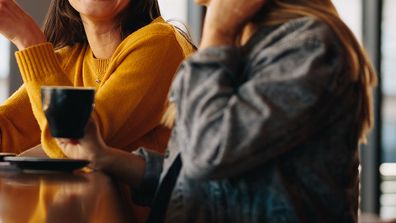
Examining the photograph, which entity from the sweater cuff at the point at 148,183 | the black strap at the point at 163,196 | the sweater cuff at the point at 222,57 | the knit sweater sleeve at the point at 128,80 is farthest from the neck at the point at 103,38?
the sweater cuff at the point at 222,57

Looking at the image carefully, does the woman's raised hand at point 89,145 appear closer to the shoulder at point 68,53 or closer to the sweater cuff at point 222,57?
the sweater cuff at point 222,57

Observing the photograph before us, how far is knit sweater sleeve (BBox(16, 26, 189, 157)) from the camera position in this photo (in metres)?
1.95

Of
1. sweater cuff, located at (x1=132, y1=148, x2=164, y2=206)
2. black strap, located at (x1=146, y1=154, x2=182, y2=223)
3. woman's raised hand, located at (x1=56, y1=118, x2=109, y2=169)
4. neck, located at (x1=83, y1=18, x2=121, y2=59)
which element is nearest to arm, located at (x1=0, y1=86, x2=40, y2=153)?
neck, located at (x1=83, y1=18, x2=121, y2=59)

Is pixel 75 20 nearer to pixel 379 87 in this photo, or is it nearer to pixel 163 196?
pixel 163 196

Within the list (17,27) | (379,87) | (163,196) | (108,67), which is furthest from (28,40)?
(379,87)

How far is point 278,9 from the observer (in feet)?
4.37

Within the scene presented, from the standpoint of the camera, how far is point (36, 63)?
199 cm

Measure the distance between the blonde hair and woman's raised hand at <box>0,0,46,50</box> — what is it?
854 millimetres

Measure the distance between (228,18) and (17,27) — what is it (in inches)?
33.4

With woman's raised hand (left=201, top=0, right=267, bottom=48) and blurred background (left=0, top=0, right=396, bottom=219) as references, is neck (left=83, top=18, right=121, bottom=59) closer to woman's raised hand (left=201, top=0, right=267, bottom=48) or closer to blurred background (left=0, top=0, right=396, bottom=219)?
woman's raised hand (left=201, top=0, right=267, bottom=48)

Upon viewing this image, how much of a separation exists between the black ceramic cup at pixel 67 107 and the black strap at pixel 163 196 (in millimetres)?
176

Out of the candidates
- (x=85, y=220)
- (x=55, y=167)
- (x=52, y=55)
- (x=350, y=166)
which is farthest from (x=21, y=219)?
(x=52, y=55)

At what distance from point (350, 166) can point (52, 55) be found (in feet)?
3.12

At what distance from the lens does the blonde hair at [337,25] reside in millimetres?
1251
